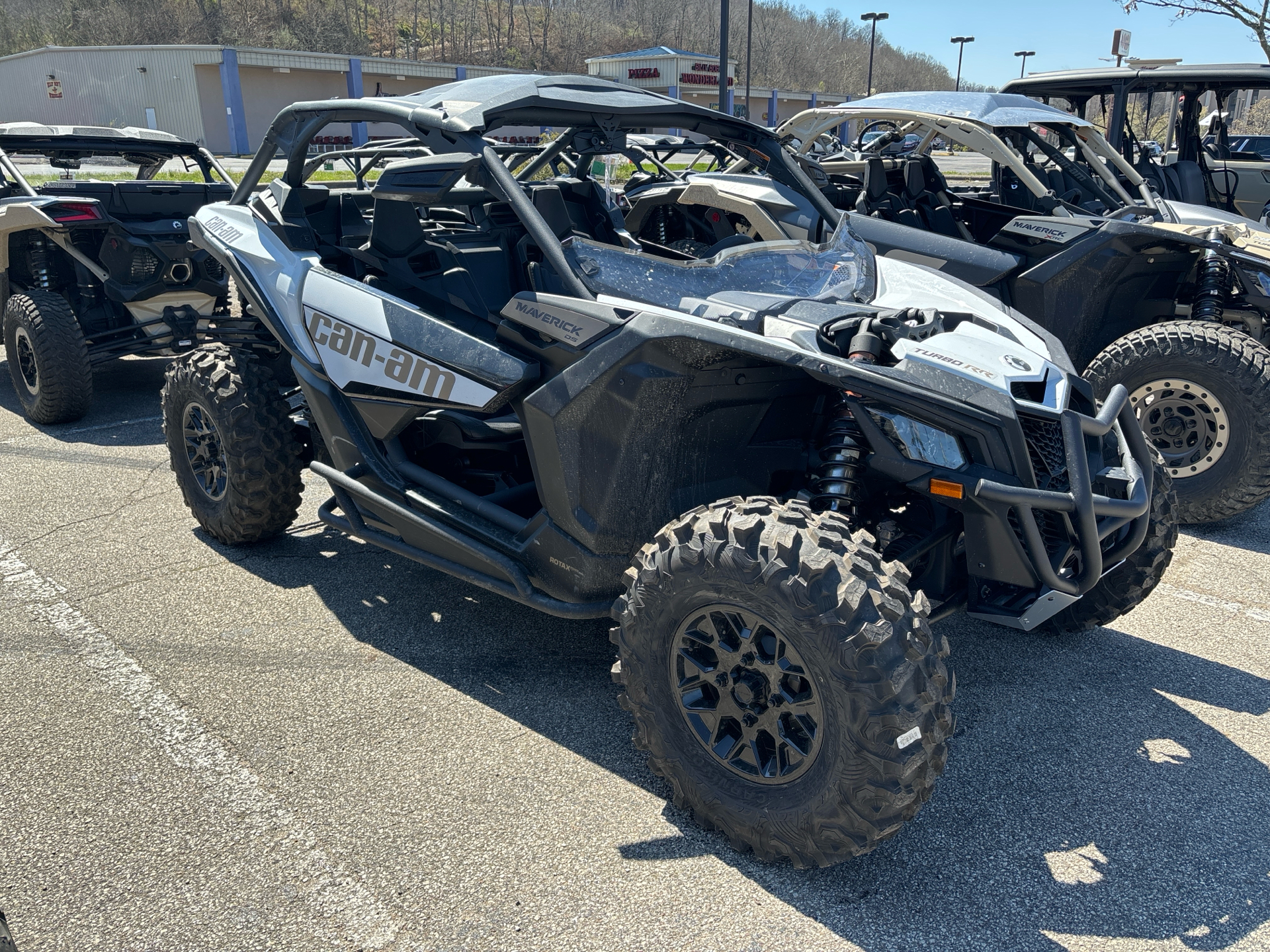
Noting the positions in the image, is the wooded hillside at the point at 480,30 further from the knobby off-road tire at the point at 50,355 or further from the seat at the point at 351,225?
the seat at the point at 351,225

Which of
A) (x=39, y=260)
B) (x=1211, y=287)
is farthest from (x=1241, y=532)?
(x=39, y=260)

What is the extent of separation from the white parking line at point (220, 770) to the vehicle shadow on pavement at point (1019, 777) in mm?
716

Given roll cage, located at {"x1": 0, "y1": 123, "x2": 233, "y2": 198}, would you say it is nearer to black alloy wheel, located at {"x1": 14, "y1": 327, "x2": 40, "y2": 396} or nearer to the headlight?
black alloy wheel, located at {"x1": 14, "y1": 327, "x2": 40, "y2": 396}

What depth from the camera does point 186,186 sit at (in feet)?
25.8

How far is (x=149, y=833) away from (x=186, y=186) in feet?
21.5

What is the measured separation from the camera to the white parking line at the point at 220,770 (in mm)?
2439

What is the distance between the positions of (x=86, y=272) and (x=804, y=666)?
6869 millimetres

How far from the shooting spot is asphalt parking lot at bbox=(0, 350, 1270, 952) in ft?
7.89

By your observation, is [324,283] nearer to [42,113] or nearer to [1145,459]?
[1145,459]

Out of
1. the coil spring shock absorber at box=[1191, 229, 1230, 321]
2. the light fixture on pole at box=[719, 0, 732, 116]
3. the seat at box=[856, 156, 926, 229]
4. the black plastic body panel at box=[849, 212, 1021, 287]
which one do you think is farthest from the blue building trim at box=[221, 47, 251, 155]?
the coil spring shock absorber at box=[1191, 229, 1230, 321]

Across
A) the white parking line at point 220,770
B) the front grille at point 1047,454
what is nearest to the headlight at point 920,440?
the front grille at point 1047,454

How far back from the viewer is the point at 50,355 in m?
6.57

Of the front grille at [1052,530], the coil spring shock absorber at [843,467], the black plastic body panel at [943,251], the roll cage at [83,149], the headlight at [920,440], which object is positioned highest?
the roll cage at [83,149]

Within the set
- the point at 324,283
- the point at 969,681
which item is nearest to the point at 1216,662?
the point at 969,681
